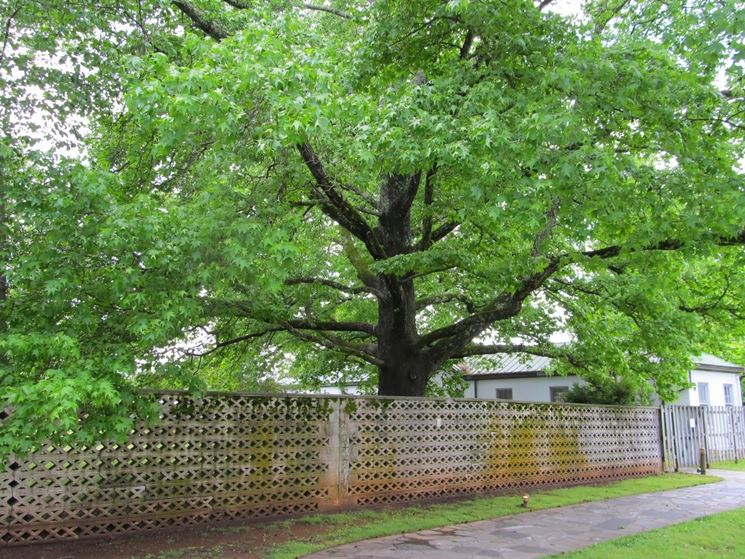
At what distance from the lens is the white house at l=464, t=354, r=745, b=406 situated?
70.4ft

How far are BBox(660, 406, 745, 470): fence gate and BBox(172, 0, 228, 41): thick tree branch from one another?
1400 cm

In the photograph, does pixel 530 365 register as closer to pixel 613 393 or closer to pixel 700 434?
pixel 613 393

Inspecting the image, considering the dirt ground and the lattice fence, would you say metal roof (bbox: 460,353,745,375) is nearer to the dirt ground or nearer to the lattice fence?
the lattice fence

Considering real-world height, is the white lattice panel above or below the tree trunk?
below

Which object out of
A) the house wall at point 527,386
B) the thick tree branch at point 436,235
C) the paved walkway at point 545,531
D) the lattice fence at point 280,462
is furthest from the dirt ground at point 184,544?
the house wall at point 527,386

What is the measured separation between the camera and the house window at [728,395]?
23.4 m

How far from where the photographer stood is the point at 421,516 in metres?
8.98

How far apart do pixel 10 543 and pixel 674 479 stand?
13370mm

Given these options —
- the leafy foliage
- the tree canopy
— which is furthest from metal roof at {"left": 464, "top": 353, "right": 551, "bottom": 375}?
the tree canopy

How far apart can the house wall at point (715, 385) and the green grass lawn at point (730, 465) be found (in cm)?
263

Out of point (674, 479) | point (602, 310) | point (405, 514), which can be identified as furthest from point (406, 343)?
point (674, 479)

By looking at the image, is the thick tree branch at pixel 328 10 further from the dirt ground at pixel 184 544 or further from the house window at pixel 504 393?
the house window at pixel 504 393

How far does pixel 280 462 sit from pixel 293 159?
4.23m

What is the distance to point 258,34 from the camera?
5.86 metres
